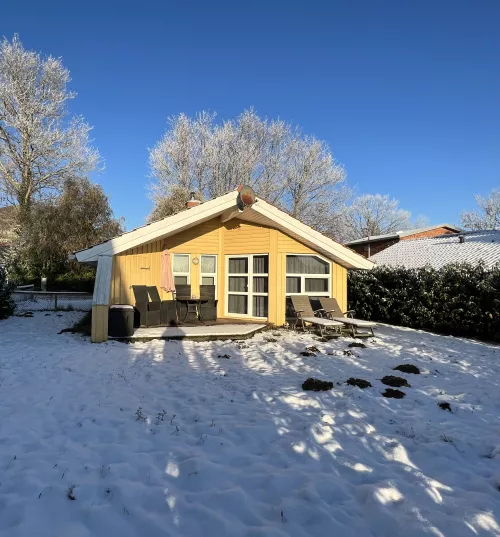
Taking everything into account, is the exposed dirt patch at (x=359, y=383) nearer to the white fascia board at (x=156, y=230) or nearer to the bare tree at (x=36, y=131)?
the white fascia board at (x=156, y=230)

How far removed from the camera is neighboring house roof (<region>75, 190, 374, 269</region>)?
937cm

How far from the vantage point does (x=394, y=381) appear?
5.30 meters

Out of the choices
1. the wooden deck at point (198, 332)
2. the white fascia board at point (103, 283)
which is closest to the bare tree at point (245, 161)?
the white fascia board at point (103, 283)

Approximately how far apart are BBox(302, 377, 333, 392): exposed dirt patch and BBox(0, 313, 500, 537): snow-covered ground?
0.38ft

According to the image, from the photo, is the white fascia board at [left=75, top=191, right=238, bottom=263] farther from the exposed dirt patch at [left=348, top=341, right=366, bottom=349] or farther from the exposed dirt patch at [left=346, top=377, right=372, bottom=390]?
the exposed dirt patch at [left=346, top=377, right=372, bottom=390]

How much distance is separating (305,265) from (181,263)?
386 centimetres

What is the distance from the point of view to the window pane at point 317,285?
11.5 meters

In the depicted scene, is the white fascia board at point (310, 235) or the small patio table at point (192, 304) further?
the small patio table at point (192, 304)

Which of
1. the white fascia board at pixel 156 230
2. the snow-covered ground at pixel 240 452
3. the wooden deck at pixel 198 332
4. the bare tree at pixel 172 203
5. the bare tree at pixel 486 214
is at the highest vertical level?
the bare tree at pixel 486 214

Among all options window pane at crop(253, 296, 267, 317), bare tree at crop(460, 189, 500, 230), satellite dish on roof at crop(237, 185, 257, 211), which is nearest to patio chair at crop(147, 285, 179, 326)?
window pane at crop(253, 296, 267, 317)

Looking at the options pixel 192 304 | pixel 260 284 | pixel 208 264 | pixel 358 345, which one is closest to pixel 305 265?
pixel 260 284

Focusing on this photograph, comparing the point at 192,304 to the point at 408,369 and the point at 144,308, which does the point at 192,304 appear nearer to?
the point at 144,308

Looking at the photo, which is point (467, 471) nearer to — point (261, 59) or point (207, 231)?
point (207, 231)

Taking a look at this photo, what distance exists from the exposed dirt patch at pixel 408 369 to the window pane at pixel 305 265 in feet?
17.8
